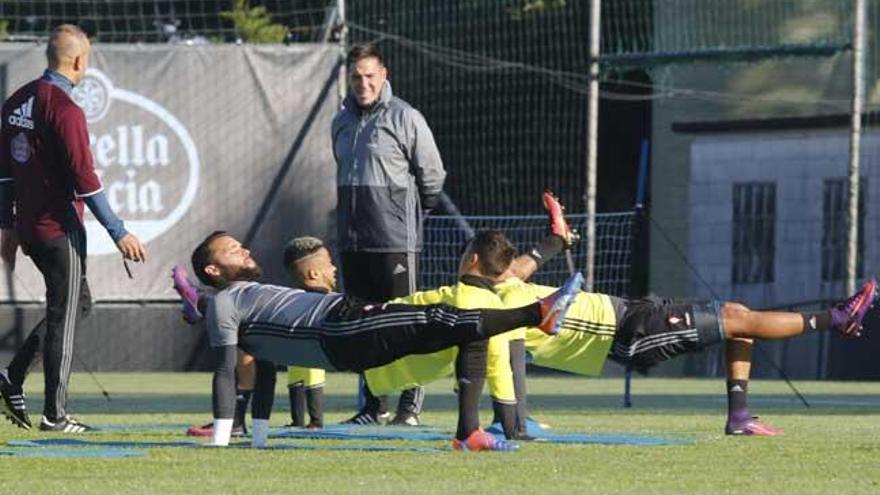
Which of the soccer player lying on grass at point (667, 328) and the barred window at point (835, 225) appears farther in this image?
the barred window at point (835, 225)

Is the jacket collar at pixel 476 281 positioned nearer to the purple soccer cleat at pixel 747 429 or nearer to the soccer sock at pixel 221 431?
the soccer sock at pixel 221 431

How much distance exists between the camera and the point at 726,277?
1169 inches

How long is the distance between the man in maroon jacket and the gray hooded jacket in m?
1.35

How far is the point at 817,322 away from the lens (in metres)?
11.4

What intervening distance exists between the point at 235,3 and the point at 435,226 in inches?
308

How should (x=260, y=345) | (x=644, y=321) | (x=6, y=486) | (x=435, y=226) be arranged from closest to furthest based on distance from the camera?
1. (x=6, y=486)
2. (x=260, y=345)
3. (x=644, y=321)
4. (x=435, y=226)

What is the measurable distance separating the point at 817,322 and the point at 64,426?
3733mm

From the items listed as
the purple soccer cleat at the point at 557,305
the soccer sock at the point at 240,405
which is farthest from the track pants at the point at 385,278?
the purple soccer cleat at the point at 557,305

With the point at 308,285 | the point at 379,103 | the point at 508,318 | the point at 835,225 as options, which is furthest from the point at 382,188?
the point at 835,225

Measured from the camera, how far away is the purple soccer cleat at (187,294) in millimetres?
10836

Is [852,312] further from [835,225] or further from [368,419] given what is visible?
[835,225]

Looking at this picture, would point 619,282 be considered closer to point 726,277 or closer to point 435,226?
point 435,226

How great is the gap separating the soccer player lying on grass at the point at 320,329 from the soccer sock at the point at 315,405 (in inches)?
58.7

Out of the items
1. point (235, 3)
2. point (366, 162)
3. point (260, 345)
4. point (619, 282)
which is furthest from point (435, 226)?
point (260, 345)
